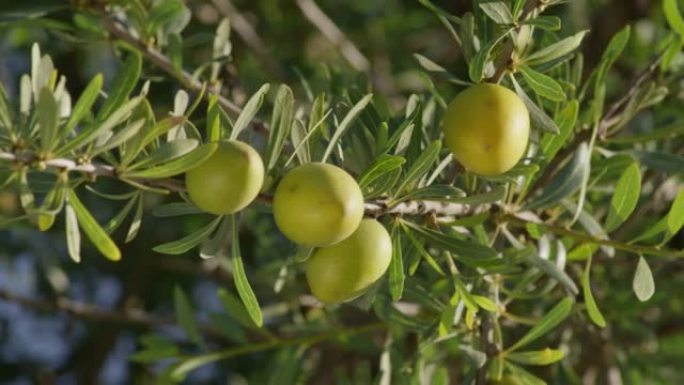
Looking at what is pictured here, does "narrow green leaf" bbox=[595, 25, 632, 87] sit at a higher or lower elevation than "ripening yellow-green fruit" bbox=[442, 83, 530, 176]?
lower

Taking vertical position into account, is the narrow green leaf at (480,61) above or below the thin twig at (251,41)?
above

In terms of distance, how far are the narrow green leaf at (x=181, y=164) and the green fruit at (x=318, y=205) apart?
0.19 ft

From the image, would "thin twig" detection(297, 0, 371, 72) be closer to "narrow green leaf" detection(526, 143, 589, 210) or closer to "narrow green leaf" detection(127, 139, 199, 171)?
"narrow green leaf" detection(526, 143, 589, 210)

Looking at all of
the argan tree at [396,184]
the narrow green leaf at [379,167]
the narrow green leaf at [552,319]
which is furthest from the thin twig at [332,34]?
the narrow green leaf at [379,167]

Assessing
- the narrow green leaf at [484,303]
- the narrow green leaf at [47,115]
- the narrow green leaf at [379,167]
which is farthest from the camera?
the narrow green leaf at [484,303]

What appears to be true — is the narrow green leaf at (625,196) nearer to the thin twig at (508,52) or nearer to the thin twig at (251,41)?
the thin twig at (508,52)

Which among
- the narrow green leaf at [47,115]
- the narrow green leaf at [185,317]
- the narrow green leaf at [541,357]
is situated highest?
the narrow green leaf at [47,115]

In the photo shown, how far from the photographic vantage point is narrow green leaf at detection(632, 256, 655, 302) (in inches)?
32.6

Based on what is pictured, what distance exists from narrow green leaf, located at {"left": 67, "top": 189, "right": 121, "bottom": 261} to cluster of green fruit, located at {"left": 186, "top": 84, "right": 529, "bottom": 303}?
0.19 feet

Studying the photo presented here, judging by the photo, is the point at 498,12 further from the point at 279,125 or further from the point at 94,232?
the point at 94,232

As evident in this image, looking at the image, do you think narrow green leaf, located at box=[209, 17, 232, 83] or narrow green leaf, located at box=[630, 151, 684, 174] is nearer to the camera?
narrow green leaf, located at box=[630, 151, 684, 174]

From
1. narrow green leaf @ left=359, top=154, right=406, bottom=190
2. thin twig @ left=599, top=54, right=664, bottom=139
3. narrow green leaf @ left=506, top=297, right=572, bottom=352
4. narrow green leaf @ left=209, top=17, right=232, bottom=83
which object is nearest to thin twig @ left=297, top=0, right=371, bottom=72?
narrow green leaf @ left=209, top=17, right=232, bottom=83

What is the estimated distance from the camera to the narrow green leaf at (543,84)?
797 millimetres

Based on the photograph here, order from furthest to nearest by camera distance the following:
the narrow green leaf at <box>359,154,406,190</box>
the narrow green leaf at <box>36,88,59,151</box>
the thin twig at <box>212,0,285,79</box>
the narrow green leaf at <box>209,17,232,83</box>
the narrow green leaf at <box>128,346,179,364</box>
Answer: the thin twig at <box>212,0,285,79</box>, the narrow green leaf at <box>128,346,179,364</box>, the narrow green leaf at <box>209,17,232,83</box>, the narrow green leaf at <box>359,154,406,190</box>, the narrow green leaf at <box>36,88,59,151</box>
